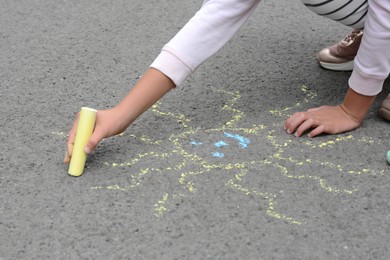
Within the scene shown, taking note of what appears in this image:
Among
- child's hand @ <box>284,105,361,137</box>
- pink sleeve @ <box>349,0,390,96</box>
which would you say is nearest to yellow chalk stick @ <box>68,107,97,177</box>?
child's hand @ <box>284,105,361,137</box>

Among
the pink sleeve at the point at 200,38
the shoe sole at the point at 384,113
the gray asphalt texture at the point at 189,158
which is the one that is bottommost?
the gray asphalt texture at the point at 189,158

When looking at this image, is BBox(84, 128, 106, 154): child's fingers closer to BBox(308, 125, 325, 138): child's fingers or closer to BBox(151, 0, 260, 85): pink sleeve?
BBox(151, 0, 260, 85): pink sleeve

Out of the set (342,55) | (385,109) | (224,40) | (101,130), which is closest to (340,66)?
(342,55)

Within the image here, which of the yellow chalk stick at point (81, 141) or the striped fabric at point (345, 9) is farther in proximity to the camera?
the striped fabric at point (345, 9)

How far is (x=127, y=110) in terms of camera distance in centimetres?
105

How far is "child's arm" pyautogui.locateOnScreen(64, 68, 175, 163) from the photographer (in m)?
1.02

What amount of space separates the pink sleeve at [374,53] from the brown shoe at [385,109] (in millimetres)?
69

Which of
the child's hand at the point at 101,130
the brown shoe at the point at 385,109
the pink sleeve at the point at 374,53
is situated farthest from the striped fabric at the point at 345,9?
the child's hand at the point at 101,130

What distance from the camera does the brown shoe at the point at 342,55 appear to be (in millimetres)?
1354

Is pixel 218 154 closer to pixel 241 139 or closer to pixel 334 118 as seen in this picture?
pixel 241 139

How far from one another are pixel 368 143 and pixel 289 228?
29cm

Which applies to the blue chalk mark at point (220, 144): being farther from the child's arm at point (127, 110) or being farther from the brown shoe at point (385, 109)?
the brown shoe at point (385, 109)

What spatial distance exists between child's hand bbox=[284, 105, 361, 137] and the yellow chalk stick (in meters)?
0.35

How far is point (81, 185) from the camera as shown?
99 centimetres
